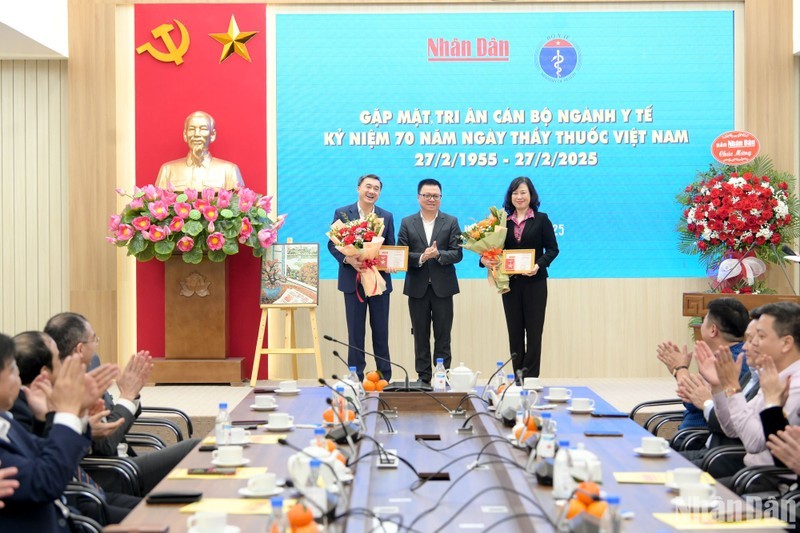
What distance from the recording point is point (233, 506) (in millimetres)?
3029

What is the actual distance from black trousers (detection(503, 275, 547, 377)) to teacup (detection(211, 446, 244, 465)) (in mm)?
4290

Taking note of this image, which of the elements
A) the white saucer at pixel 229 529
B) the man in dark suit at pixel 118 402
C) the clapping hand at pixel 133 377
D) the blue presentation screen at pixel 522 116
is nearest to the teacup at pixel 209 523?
the white saucer at pixel 229 529

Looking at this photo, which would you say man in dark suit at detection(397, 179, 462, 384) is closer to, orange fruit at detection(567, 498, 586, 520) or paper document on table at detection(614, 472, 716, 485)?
paper document on table at detection(614, 472, 716, 485)

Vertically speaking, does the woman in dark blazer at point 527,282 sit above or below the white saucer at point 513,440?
above

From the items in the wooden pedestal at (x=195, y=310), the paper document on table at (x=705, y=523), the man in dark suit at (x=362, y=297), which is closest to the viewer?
the paper document on table at (x=705, y=523)

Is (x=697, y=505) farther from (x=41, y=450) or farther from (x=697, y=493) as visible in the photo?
(x=41, y=450)

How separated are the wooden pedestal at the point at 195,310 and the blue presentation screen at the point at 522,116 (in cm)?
94

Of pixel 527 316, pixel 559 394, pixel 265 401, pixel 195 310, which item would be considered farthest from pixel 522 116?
pixel 265 401

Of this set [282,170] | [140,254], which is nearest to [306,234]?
[282,170]

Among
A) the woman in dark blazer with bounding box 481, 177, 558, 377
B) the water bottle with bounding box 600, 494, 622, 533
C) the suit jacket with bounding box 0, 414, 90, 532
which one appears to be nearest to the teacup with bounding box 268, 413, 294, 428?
the suit jacket with bounding box 0, 414, 90, 532

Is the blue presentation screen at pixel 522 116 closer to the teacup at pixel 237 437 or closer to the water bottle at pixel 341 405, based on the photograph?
the water bottle at pixel 341 405

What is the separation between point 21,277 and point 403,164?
354 centimetres

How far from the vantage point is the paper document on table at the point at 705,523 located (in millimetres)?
2779

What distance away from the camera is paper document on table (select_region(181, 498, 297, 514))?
9.76ft
